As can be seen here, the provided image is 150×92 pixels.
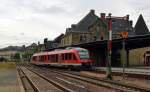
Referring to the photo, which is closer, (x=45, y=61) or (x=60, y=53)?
(x=60, y=53)

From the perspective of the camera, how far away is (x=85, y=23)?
4060 inches

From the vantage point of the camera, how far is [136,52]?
78.8 m

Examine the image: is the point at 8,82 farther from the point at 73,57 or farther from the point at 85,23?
the point at 85,23

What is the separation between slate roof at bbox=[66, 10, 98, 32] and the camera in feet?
334

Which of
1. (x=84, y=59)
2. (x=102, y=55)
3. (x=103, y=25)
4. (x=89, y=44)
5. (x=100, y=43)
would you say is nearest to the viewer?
(x=84, y=59)

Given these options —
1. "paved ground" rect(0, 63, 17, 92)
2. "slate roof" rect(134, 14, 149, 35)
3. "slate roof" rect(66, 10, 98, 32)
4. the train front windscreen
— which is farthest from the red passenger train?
"slate roof" rect(134, 14, 149, 35)

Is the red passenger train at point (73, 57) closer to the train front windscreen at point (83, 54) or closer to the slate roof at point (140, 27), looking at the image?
the train front windscreen at point (83, 54)

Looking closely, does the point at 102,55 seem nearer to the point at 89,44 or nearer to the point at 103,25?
the point at 89,44

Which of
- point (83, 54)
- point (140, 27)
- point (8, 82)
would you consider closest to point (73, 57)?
point (83, 54)

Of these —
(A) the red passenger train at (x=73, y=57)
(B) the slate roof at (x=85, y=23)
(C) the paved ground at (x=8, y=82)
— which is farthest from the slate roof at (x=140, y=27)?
(C) the paved ground at (x=8, y=82)

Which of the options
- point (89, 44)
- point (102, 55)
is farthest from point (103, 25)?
point (89, 44)

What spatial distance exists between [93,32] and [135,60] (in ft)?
75.8

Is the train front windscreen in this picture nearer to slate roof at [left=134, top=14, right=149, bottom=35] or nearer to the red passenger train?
the red passenger train

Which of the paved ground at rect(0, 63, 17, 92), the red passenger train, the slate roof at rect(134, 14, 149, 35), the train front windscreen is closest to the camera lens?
the paved ground at rect(0, 63, 17, 92)
